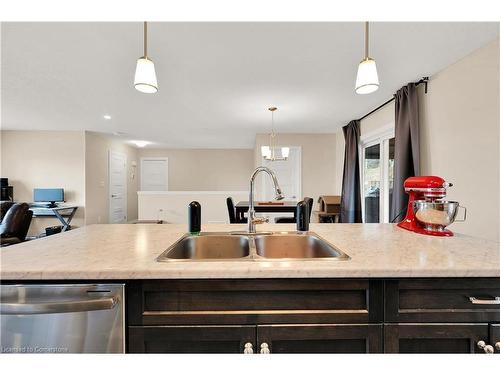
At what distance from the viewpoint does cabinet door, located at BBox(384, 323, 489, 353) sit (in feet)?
2.54

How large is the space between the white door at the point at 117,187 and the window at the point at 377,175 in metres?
5.84

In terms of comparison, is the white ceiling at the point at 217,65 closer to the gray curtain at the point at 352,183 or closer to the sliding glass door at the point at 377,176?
the gray curtain at the point at 352,183

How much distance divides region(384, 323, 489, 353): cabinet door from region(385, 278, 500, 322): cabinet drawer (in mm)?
22

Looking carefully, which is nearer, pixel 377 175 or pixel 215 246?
pixel 215 246

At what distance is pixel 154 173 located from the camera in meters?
7.85

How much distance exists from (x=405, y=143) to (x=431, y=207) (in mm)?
1838

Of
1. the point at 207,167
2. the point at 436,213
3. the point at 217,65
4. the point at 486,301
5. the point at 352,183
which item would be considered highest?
the point at 217,65

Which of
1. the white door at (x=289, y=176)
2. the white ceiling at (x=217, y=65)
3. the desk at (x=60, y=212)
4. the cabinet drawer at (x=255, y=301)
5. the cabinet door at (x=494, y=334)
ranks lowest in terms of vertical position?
the desk at (x=60, y=212)

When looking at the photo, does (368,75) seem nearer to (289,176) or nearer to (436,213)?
(436,213)

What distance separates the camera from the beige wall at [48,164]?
204 inches

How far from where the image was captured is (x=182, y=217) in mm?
5547

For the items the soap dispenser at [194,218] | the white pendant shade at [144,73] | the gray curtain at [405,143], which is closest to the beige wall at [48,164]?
the white pendant shade at [144,73]

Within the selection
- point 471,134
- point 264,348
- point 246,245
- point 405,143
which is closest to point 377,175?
point 405,143
